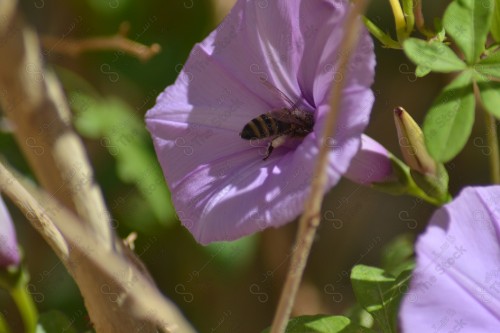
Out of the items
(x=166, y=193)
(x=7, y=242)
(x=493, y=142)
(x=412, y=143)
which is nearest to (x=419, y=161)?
(x=412, y=143)

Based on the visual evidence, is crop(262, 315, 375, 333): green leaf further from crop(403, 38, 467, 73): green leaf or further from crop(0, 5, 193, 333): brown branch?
crop(403, 38, 467, 73): green leaf

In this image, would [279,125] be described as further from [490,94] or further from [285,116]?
[490,94]

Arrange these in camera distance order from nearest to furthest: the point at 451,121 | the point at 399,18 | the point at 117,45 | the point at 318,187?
the point at 318,187
the point at 451,121
the point at 399,18
the point at 117,45

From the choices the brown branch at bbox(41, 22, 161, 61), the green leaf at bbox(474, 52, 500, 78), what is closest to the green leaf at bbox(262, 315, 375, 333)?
the green leaf at bbox(474, 52, 500, 78)

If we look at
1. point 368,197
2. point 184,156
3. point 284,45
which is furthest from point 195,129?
point 368,197

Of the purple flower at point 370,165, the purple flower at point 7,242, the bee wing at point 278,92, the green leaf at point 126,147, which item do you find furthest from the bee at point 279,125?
the green leaf at point 126,147

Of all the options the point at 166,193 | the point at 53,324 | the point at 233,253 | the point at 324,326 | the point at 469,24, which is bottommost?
the point at 233,253

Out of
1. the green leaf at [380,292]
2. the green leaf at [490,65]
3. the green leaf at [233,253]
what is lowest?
the green leaf at [233,253]

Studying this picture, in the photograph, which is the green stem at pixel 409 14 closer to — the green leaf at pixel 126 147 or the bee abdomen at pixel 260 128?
the bee abdomen at pixel 260 128
